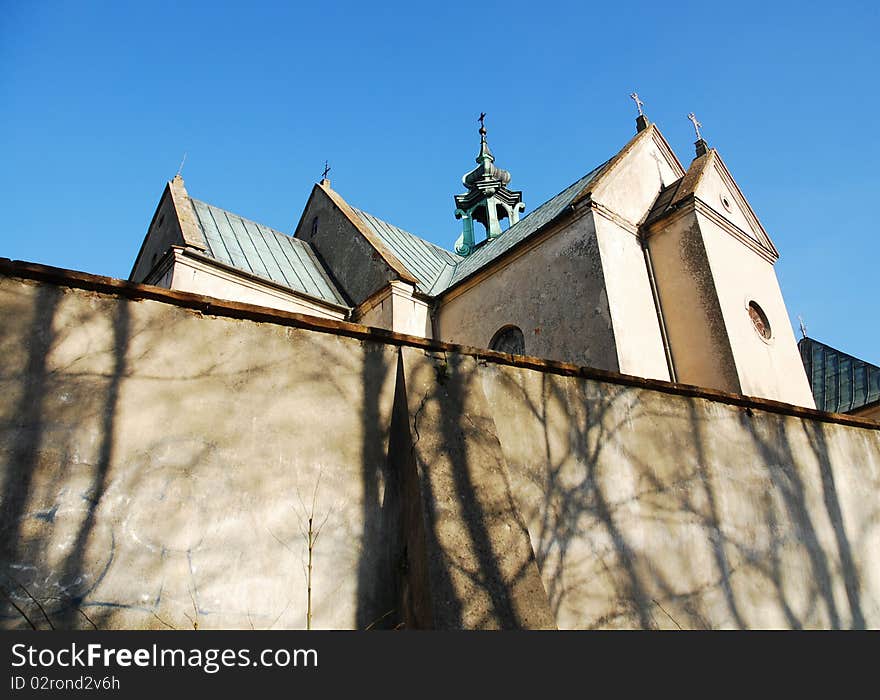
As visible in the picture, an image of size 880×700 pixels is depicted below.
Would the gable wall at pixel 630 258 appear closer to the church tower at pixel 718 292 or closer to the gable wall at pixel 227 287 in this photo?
the church tower at pixel 718 292

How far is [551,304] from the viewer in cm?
1118

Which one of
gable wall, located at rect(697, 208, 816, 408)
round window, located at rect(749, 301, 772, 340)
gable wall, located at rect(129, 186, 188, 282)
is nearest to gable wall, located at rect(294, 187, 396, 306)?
gable wall, located at rect(129, 186, 188, 282)

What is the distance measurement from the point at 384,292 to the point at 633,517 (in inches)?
342

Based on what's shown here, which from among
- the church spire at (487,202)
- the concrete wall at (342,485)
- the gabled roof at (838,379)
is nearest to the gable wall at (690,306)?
the concrete wall at (342,485)

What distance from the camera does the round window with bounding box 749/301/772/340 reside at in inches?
460

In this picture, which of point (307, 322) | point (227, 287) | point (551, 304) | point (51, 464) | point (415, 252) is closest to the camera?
point (51, 464)

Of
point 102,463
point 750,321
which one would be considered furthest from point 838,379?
point 102,463

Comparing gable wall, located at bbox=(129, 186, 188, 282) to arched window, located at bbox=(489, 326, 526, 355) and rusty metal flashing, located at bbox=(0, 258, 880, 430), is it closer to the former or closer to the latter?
arched window, located at bbox=(489, 326, 526, 355)

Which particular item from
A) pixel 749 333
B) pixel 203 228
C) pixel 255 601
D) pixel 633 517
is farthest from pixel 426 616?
pixel 203 228

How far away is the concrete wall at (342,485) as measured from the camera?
134 inches

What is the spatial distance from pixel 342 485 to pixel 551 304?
25.3 ft

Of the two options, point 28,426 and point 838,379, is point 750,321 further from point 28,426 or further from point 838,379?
point 28,426

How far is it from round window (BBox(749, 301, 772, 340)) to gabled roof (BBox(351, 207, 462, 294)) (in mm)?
6672

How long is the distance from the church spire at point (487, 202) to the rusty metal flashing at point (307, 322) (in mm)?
18528
